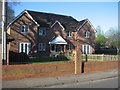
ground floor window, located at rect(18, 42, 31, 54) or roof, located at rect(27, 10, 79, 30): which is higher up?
roof, located at rect(27, 10, 79, 30)

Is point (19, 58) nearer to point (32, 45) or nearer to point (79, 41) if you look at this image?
point (32, 45)

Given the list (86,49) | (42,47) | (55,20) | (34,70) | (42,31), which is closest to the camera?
(34,70)

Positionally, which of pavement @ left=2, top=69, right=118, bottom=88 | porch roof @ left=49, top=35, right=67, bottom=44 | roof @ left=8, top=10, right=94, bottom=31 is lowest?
pavement @ left=2, top=69, right=118, bottom=88

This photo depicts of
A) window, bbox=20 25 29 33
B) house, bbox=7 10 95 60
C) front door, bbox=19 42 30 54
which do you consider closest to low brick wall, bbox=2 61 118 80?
house, bbox=7 10 95 60

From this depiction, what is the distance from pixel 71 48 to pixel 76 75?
30775 mm

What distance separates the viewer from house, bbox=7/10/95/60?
A: 1614 inches

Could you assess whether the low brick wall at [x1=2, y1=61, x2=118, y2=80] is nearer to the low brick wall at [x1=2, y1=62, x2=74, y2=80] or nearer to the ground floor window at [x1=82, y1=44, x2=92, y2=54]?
the low brick wall at [x1=2, y1=62, x2=74, y2=80]

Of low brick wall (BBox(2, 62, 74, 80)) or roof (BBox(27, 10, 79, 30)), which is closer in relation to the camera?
low brick wall (BBox(2, 62, 74, 80))

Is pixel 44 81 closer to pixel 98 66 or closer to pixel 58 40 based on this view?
pixel 98 66

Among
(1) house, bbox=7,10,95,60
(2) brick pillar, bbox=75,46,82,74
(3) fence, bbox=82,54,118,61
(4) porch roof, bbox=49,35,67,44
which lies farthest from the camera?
(4) porch roof, bbox=49,35,67,44

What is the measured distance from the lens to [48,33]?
45625 mm

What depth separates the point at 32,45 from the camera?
42.5m

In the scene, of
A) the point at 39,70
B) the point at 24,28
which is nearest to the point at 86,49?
the point at 24,28

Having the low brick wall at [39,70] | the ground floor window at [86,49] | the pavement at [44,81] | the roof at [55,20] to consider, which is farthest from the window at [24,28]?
the pavement at [44,81]
